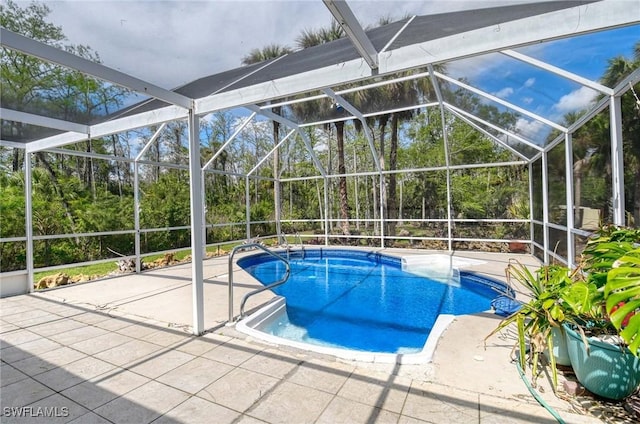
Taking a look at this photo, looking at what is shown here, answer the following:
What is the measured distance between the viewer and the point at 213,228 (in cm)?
977

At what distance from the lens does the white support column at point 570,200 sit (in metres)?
4.84

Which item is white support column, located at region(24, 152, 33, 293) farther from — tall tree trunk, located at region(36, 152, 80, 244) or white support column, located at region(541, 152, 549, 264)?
white support column, located at region(541, 152, 549, 264)

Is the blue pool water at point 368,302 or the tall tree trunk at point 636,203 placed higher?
the tall tree trunk at point 636,203

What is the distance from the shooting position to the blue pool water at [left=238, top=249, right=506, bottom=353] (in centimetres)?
427

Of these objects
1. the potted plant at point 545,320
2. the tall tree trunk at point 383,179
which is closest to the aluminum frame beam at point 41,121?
the potted plant at point 545,320

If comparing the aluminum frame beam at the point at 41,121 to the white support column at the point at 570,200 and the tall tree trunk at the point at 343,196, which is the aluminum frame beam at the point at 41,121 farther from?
the white support column at the point at 570,200

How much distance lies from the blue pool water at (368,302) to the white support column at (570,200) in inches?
49.6

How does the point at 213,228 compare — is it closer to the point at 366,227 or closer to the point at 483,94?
the point at 366,227

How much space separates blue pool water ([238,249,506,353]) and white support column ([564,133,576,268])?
4.13ft

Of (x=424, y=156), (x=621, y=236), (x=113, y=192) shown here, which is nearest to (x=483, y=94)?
(x=621, y=236)

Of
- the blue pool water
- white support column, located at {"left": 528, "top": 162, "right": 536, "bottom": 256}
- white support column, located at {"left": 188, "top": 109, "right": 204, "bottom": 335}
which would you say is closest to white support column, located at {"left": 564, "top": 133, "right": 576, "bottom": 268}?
the blue pool water

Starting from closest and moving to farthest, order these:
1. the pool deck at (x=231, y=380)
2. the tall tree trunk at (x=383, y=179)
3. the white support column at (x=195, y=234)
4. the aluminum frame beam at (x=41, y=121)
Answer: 1. the pool deck at (x=231, y=380)
2. the white support column at (x=195, y=234)
3. the aluminum frame beam at (x=41, y=121)
4. the tall tree trunk at (x=383, y=179)

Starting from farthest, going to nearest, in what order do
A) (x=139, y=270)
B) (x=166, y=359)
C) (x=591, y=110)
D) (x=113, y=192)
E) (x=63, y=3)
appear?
(x=113, y=192) → (x=139, y=270) → (x=591, y=110) → (x=63, y=3) → (x=166, y=359)

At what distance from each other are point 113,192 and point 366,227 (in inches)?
315
